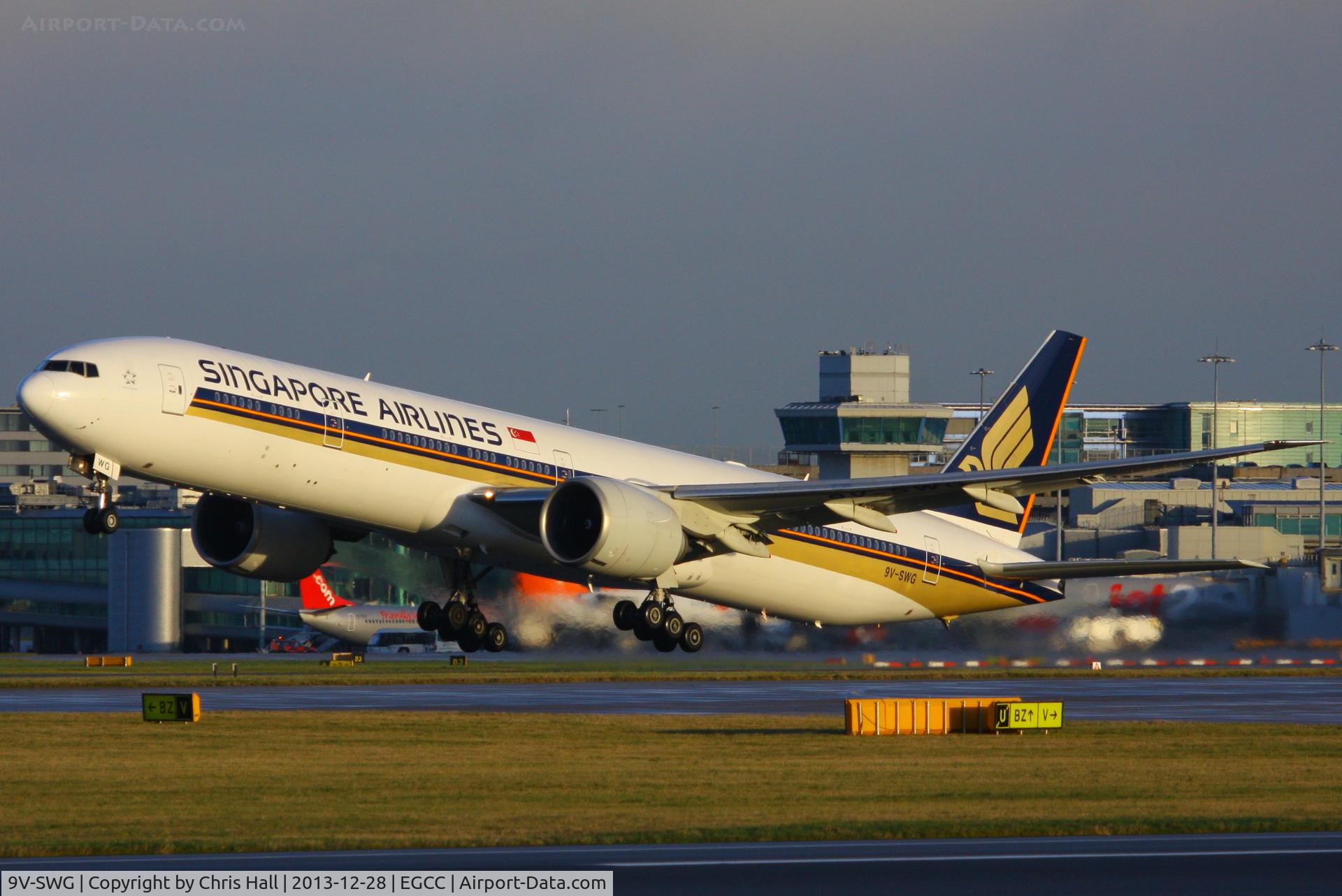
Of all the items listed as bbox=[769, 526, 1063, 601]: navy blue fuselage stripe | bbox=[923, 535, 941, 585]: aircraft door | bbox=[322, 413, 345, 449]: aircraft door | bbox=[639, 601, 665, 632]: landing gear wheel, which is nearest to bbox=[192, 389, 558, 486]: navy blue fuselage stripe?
bbox=[322, 413, 345, 449]: aircraft door

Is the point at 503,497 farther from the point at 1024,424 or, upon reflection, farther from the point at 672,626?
the point at 1024,424

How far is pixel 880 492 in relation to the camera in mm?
38938

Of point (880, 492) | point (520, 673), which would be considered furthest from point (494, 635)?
point (520, 673)

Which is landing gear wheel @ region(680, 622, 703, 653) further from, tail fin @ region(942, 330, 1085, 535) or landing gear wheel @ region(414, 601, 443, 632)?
tail fin @ region(942, 330, 1085, 535)

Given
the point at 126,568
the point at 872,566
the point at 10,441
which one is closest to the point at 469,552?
the point at 872,566

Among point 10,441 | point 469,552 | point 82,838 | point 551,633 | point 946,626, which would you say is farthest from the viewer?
point 10,441

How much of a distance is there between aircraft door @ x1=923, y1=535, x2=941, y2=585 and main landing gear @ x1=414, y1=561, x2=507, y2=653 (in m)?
11.4

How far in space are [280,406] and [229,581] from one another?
85.2 metres

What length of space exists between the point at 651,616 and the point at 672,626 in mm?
619

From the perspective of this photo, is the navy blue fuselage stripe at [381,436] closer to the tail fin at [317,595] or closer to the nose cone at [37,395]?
the nose cone at [37,395]

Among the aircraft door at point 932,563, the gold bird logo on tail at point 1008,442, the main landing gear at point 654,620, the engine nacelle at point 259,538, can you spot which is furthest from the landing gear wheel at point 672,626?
the gold bird logo on tail at point 1008,442

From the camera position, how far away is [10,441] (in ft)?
602

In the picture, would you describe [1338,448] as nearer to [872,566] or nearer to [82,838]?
[872,566]

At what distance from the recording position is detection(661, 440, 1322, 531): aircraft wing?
124ft
